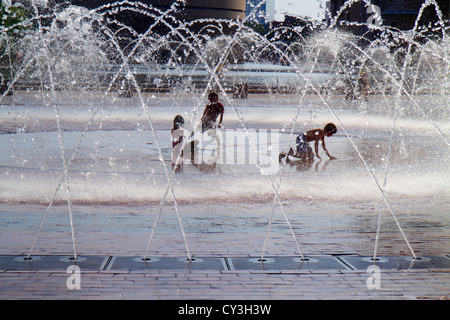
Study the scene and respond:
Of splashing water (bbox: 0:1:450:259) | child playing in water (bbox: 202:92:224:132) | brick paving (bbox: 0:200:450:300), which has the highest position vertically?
child playing in water (bbox: 202:92:224:132)

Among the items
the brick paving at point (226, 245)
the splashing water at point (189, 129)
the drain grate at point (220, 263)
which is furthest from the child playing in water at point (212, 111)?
the drain grate at point (220, 263)

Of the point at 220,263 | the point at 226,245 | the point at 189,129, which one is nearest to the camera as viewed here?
the point at 220,263

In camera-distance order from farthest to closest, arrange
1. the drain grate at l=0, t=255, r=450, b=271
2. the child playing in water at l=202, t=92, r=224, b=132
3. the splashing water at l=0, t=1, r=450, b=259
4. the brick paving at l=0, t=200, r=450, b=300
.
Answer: the child playing in water at l=202, t=92, r=224, b=132 < the splashing water at l=0, t=1, r=450, b=259 < the drain grate at l=0, t=255, r=450, b=271 < the brick paving at l=0, t=200, r=450, b=300

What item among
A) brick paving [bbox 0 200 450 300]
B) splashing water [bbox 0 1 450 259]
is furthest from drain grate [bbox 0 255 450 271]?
splashing water [bbox 0 1 450 259]

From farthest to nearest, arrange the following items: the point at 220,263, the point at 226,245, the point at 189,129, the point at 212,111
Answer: the point at 189,129
the point at 212,111
the point at 226,245
the point at 220,263

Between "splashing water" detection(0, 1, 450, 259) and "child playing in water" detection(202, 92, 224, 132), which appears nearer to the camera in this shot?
"splashing water" detection(0, 1, 450, 259)

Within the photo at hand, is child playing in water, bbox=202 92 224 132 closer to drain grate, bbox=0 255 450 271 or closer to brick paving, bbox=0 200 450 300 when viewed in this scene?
brick paving, bbox=0 200 450 300

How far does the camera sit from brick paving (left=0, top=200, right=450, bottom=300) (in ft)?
16.4

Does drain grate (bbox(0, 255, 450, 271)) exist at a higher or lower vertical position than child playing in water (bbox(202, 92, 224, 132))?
lower

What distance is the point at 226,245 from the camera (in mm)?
6484

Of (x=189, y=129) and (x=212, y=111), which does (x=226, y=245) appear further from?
(x=189, y=129)

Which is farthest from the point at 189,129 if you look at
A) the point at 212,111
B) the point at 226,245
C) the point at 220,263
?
the point at 220,263

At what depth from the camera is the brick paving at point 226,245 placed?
16.4ft

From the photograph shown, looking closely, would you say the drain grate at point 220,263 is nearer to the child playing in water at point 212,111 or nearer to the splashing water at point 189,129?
the splashing water at point 189,129
